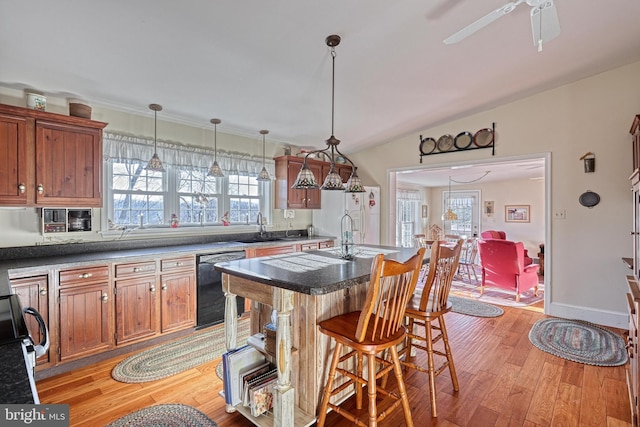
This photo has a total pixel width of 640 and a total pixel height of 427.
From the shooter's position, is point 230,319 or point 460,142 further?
point 460,142

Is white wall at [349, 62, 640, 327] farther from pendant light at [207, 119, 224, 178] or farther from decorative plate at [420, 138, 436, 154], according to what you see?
pendant light at [207, 119, 224, 178]

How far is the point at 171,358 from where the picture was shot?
9.21 ft

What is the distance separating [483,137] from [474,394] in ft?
11.1

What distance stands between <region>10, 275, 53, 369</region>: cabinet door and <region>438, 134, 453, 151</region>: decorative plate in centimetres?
487

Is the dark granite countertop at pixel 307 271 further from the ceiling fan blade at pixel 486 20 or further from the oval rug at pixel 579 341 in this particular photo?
the oval rug at pixel 579 341

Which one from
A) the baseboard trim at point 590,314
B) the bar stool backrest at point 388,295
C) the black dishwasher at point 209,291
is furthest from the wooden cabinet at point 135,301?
the baseboard trim at point 590,314

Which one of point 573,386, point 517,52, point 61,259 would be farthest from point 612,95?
point 61,259

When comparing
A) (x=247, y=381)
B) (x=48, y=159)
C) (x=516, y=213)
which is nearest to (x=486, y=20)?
(x=247, y=381)

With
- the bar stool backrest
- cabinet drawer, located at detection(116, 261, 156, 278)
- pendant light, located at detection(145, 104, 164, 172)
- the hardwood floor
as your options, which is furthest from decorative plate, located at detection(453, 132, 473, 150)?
cabinet drawer, located at detection(116, 261, 156, 278)

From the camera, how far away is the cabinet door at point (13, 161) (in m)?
2.46

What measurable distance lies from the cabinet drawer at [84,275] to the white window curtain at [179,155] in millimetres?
1261

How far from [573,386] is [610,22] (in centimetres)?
302

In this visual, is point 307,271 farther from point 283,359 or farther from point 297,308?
point 283,359

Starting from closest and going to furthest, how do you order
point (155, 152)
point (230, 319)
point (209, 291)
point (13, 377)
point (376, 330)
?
1. point (13, 377)
2. point (376, 330)
3. point (230, 319)
4. point (209, 291)
5. point (155, 152)
